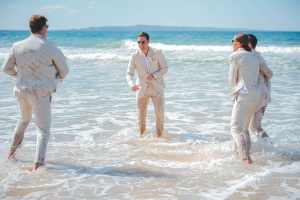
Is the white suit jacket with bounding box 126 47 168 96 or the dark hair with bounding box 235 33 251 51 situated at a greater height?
the dark hair with bounding box 235 33 251 51

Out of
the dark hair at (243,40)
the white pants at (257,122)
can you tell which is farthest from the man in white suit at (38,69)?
the white pants at (257,122)

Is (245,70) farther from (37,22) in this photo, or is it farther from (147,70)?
(37,22)

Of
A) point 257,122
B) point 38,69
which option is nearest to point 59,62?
point 38,69

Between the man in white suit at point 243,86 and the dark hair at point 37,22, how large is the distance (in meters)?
2.66

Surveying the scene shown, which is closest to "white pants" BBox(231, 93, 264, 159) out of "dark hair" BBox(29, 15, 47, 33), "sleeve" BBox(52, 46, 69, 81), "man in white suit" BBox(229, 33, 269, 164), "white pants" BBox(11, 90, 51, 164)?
"man in white suit" BBox(229, 33, 269, 164)

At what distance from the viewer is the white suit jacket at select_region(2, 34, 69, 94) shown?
5.02 m

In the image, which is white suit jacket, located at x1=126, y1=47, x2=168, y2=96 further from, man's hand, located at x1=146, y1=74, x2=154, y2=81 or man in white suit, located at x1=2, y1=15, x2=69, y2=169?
man in white suit, located at x1=2, y1=15, x2=69, y2=169

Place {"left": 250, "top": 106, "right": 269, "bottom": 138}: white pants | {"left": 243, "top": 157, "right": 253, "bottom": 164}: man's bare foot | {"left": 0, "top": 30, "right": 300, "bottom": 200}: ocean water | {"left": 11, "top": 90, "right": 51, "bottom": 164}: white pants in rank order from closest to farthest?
{"left": 0, "top": 30, "right": 300, "bottom": 200}: ocean water
{"left": 11, "top": 90, "right": 51, "bottom": 164}: white pants
{"left": 243, "top": 157, "right": 253, "bottom": 164}: man's bare foot
{"left": 250, "top": 106, "right": 269, "bottom": 138}: white pants

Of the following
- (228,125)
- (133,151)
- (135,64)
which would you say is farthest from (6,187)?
(228,125)

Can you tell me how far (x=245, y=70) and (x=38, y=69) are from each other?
289cm

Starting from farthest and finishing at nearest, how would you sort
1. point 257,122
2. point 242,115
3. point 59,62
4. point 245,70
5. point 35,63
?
point 257,122
point 242,115
point 245,70
point 59,62
point 35,63

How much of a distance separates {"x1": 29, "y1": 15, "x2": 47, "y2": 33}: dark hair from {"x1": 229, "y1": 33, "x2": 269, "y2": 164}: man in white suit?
2.66 m

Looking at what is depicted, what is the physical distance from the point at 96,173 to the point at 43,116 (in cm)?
108

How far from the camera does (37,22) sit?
5.07m
